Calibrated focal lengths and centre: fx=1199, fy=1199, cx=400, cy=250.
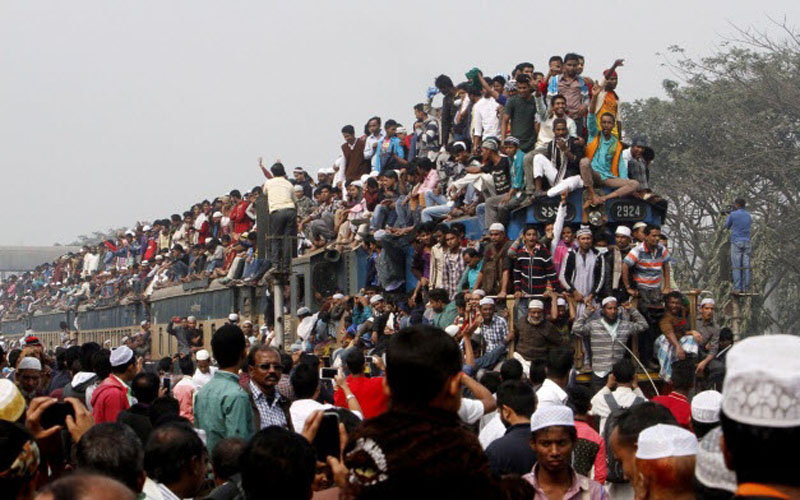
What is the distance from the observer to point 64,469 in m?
5.76

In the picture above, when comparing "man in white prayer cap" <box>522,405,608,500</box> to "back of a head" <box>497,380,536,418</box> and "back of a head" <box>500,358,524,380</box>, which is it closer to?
"back of a head" <box>497,380,536,418</box>

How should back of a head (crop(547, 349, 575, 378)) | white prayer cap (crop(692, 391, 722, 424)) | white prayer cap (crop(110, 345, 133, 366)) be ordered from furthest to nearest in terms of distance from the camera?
back of a head (crop(547, 349, 575, 378))
white prayer cap (crop(110, 345, 133, 366))
white prayer cap (crop(692, 391, 722, 424))

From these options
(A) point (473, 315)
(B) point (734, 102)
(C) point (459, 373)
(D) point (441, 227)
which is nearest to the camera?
(C) point (459, 373)

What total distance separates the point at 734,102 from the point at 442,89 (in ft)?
43.9

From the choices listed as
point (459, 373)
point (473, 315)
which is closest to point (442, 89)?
point (473, 315)

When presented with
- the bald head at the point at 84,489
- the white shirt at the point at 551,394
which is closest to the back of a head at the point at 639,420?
the white shirt at the point at 551,394

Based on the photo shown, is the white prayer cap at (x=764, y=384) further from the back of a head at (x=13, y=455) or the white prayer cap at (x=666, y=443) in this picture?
the back of a head at (x=13, y=455)

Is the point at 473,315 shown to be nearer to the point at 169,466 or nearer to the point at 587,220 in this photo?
the point at 587,220

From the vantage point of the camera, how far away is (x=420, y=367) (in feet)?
10.9

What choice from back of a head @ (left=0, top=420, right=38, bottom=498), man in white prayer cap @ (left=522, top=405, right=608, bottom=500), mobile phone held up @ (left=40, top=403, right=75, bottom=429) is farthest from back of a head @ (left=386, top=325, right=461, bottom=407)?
mobile phone held up @ (left=40, top=403, right=75, bottom=429)

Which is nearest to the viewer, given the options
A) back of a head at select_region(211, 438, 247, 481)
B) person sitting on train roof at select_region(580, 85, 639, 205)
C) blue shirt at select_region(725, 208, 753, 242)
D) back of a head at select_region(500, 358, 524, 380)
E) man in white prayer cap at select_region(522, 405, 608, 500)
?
man in white prayer cap at select_region(522, 405, 608, 500)

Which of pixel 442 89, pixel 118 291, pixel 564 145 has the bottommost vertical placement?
pixel 118 291

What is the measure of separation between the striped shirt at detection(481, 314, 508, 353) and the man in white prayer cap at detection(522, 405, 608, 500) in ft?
25.2

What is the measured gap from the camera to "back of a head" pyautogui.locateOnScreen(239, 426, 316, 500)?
13.7 ft
